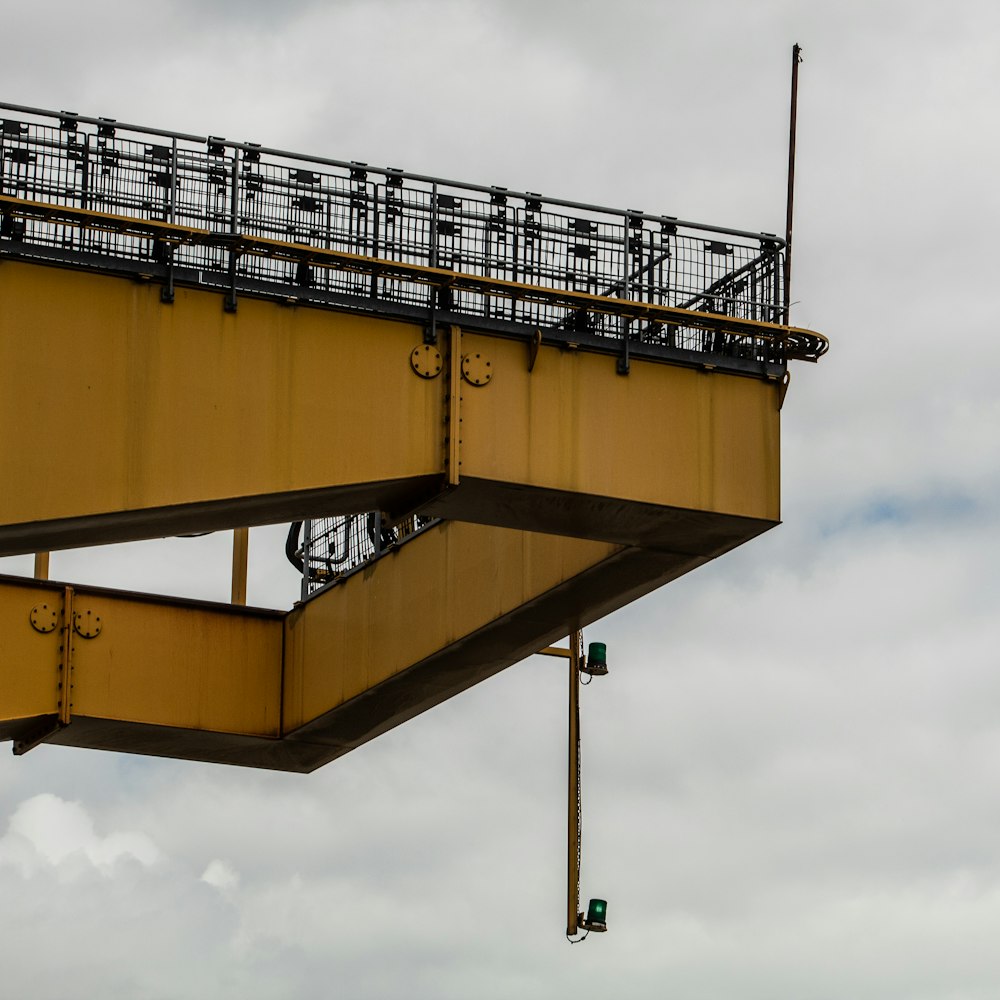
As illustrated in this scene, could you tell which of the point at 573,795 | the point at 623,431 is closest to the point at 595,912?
the point at 573,795

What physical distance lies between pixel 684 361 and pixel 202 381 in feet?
12.3

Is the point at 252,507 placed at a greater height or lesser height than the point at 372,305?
lesser

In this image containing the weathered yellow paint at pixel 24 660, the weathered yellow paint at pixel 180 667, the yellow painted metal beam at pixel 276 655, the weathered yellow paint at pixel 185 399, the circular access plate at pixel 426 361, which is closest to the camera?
the weathered yellow paint at pixel 185 399

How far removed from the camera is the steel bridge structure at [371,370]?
17.8m

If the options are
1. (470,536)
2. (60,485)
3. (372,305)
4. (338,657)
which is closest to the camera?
(60,485)

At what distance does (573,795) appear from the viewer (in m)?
25.0

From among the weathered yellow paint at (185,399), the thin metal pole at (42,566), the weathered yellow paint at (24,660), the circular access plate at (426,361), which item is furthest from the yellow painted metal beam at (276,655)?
the weathered yellow paint at (185,399)

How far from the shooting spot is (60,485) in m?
17.5

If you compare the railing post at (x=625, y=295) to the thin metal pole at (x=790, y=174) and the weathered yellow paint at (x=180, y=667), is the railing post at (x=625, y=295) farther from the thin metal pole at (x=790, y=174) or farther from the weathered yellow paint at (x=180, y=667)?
the weathered yellow paint at (x=180, y=667)

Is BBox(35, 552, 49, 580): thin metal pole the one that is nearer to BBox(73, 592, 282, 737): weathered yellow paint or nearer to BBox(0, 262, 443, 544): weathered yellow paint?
BBox(73, 592, 282, 737): weathered yellow paint

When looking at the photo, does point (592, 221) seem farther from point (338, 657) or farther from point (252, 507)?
point (338, 657)

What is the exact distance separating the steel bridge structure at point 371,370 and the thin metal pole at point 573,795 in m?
3.69

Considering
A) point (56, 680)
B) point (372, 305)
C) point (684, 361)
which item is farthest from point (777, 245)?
point (56, 680)

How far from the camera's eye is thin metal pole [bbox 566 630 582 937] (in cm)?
2412
